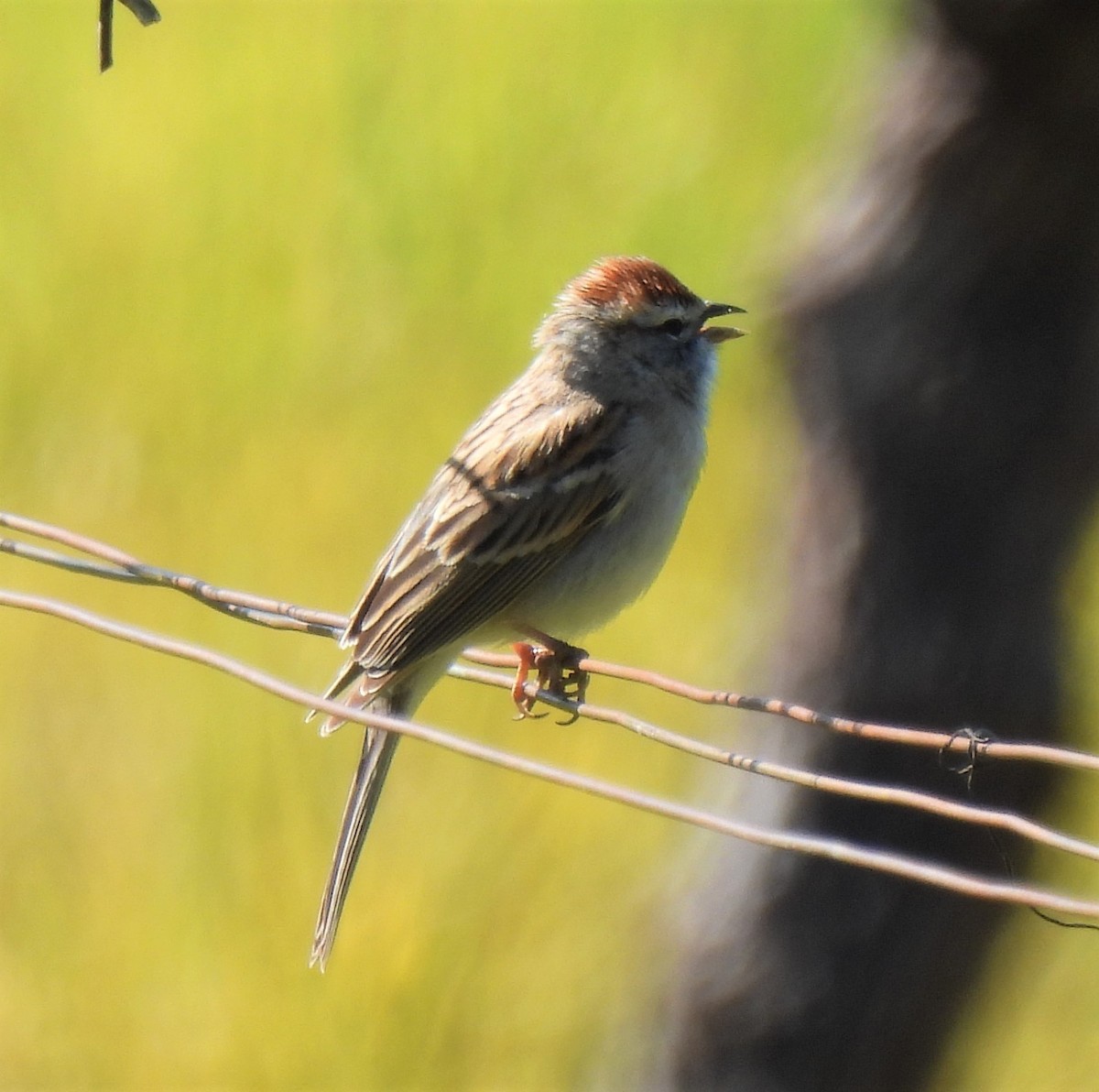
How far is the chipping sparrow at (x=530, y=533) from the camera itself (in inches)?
171

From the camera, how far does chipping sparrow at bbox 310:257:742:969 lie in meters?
4.34

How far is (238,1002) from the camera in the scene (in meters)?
5.61

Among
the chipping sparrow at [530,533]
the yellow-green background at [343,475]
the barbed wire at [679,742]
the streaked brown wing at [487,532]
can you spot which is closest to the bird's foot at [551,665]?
the chipping sparrow at [530,533]

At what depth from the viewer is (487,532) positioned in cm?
447

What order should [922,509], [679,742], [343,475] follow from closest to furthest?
[679,742]
[922,509]
[343,475]

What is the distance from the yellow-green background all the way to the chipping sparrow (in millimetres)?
1118

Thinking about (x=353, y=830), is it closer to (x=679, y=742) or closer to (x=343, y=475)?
(x=679, y=742)

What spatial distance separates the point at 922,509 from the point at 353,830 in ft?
6.77

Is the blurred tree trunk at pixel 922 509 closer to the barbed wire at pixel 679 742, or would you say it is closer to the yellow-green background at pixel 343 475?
the yellow-green background at pixel 343 475

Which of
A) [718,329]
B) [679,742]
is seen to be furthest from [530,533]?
[679,742]

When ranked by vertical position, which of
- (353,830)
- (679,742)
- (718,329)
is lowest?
(353,830)

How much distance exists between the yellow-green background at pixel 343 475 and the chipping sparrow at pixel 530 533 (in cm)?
112

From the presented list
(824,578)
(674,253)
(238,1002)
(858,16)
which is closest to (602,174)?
(674,253)

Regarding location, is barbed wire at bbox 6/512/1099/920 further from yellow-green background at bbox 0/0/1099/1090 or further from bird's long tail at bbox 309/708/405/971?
yellow-green background at bbox 0/0/1099/1090
